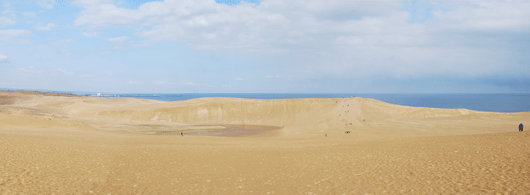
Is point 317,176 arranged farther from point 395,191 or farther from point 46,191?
point 46,191

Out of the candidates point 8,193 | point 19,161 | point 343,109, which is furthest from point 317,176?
point 343,109

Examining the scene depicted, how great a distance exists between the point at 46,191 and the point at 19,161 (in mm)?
5342

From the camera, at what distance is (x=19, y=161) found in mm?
13961

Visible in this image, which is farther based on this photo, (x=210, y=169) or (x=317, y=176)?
(x=210, y=169)

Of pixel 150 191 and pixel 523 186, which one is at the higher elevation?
pixel 523 186

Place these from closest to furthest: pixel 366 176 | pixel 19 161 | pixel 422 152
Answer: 1. pixel 366 176
2. pixel 19 161
3. pixel 422 152

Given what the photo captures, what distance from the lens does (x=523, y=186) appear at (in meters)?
9.81

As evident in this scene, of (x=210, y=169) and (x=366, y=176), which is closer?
(x=366, y=176)

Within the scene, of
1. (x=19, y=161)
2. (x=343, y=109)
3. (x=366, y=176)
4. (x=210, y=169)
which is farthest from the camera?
(x=343, y=109)

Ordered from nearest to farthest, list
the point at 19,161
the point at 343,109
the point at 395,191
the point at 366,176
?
the point at 395,191, the point at 366,176, the point at 19,161, the point at 343,109

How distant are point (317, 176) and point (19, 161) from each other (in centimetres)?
1389

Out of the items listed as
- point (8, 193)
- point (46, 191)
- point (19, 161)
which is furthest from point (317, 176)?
point (19, 161)

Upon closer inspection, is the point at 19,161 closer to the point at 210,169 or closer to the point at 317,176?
the point at 210,169

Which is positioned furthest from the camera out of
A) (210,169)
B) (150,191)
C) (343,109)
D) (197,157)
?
(343,109)
